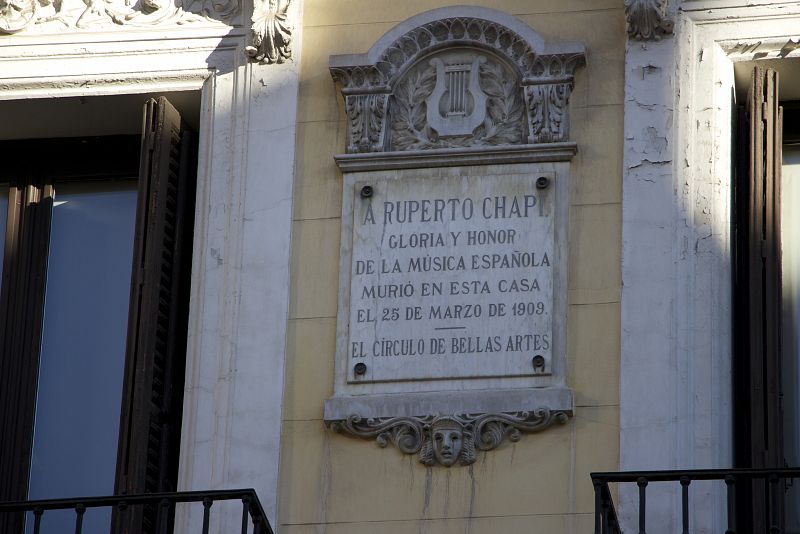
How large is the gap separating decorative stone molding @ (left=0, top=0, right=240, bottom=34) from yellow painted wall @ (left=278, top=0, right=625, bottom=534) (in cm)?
69

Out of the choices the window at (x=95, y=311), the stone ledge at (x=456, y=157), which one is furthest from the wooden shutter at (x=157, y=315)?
the stone ledge at (x=456, y=157)

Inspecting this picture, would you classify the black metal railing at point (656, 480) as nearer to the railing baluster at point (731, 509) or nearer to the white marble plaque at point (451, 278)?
the railing baluster at point (731, 509)

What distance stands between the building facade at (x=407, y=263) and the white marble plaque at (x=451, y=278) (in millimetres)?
15

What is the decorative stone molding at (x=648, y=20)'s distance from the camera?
41.8 feet

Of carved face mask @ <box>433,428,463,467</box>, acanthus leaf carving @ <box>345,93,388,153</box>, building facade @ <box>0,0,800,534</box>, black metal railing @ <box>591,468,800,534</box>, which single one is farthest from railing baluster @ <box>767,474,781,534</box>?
acanthus leaf carving @ <box>345,93,388,153</box>

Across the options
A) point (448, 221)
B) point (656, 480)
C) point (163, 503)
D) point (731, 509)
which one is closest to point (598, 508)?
point (656, 480)

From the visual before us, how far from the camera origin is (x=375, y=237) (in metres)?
12.7

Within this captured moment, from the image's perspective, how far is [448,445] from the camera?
39.8 ft

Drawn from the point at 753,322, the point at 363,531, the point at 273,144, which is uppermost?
the point at 273,144

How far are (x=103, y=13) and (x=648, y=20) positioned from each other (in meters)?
3.18

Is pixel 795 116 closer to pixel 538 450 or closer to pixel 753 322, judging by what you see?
pixel 753 322

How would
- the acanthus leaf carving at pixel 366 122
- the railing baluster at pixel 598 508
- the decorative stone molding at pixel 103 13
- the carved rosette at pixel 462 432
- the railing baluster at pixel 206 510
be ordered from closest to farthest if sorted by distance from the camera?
the railing baluster at pixel 598 508 → the railing baluster at pixel 206 510 → the carved rosette at pixel 462 432 → the acanthus leaf carving at pixel 366 122 → the decorative stone molding at pixel 103 13

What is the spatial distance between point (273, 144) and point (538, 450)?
236 cm

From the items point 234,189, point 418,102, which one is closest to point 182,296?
point 234,189
